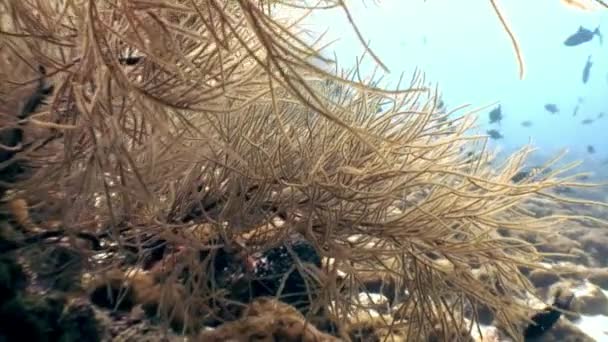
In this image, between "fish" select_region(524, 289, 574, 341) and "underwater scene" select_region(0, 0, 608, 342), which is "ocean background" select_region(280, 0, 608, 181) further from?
"underwater scene" select_region(0, 0, 608, 342)

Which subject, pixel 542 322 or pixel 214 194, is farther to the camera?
pixel 542 322

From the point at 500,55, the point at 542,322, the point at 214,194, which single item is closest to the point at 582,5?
the point at 214,194

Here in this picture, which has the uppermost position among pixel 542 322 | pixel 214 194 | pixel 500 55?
pixel 500 55

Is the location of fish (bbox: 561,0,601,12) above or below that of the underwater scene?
above

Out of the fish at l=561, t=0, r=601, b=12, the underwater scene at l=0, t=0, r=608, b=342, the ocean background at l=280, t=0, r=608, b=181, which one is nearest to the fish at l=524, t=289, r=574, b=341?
the underwater scene at l=0, t=0, r=608, b=342

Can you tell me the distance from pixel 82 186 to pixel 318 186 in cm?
130

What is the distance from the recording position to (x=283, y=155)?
3012 millimetres

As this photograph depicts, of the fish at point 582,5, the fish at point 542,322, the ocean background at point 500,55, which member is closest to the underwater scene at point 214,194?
the fish at point 582,5

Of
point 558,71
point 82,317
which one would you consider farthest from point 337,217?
point 558,71

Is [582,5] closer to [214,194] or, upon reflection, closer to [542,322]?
[214,194]

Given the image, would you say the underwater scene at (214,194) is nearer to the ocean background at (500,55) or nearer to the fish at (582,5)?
the fish at (582,5)

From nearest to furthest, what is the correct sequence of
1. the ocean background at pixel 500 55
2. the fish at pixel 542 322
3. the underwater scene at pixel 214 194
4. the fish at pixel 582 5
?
the fish at pixel 582 5 → the underwater scene at pixel 214 194 → the fish at pixel 542 322 → the ocean background at pixel 500 55

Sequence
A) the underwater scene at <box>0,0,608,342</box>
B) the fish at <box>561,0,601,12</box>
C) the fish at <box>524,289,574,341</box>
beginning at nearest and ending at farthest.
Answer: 1. the fish at <box>561,0,601,12</box>
2. the underwater scene at <box>0,0,608,342</box>
3. the fish at <box>524,289,574,341</box>

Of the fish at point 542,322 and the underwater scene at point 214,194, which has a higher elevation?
the underwater scene at point 214,194
